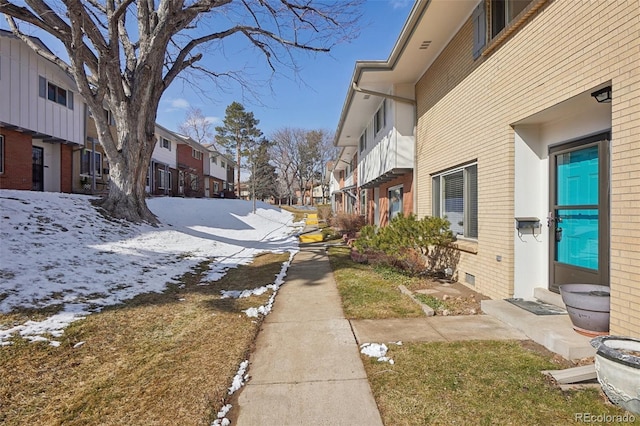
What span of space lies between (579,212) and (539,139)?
1255 mm

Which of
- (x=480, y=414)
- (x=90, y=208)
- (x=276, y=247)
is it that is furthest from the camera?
(x=276, y=247)

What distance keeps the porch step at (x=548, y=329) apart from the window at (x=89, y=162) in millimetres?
19697

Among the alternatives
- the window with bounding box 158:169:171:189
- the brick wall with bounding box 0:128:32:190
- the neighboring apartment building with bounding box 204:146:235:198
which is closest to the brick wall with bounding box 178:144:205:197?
the neighboring apartment building with bounding box 204:146:235:198

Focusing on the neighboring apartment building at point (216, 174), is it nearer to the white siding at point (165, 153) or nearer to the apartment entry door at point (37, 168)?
the white siding at point (165, 153)

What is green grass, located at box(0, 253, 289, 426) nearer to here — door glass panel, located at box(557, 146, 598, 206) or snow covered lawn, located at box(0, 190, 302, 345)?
snow covered lawn, located at box(0, 190, 302, 345)

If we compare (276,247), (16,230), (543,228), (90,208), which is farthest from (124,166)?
(543,228)

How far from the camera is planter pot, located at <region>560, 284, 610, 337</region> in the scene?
3.10 meters

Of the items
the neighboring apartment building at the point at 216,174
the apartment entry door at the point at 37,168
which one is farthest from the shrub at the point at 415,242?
the neighboring apartment building at the point at 216,174

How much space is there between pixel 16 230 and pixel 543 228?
9937 mm

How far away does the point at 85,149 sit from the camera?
56.3ft

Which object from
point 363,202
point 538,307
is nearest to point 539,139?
point 538,307

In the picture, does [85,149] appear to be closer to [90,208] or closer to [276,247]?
[90,208]

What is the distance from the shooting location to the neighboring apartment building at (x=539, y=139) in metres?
2.95

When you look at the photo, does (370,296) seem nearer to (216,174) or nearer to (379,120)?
(379,120)
